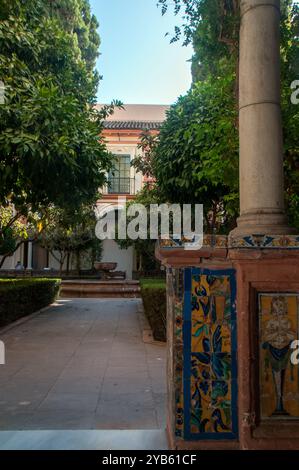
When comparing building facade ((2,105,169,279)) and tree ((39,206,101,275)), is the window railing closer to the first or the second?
building facade ((2,105,169,279))

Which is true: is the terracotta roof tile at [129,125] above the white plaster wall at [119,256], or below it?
above

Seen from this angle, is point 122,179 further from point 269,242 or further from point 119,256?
point 269,242

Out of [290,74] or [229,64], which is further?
[229,64]

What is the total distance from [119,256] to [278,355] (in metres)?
25.5

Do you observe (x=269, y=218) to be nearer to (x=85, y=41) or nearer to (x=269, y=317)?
(x=269, y=317)

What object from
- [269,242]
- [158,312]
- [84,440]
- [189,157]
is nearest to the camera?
[269,242]

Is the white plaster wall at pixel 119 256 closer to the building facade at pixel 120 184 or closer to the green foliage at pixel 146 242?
the building facade at pixel 120 184

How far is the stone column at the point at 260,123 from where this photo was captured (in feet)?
9.95

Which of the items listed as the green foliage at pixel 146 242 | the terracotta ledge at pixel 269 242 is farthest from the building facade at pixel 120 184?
the terracotta ledge at pixel 269 242

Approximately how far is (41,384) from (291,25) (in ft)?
16.9

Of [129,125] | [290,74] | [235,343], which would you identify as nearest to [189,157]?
[290,74]

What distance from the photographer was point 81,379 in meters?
5.26

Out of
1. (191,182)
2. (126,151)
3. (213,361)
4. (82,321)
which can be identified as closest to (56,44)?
(191,182)

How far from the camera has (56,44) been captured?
8.80 meters
